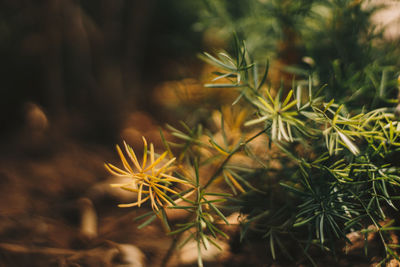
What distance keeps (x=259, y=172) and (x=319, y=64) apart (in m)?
0.31

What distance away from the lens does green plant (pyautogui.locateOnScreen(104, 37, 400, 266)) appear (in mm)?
450

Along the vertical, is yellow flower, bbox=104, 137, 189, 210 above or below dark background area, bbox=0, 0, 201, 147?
below

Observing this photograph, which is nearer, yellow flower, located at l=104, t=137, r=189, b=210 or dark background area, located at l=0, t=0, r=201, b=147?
yellow flower, located at l=104, t=137, r=189, b=210

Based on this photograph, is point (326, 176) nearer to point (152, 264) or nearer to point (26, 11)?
point (152, 264)

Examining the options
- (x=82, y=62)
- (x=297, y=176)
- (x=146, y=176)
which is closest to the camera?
(x=146, y=176)

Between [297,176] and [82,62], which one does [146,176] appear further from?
[82,62]

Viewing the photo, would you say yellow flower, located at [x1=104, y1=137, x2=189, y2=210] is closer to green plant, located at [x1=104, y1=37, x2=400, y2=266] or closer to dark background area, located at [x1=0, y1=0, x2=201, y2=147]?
green plant, located at [x1=104, y1=37, x2=400, y2=266]

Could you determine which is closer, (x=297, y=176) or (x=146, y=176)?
(x=146, y=176)

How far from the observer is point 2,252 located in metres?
0.56

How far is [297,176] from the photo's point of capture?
56 centimetres

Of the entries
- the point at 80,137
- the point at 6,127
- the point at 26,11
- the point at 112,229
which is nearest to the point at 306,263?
the point at 112,229

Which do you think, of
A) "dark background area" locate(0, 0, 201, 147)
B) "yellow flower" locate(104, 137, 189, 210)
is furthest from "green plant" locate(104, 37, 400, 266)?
"dark background area" locate(0, 0, 201, 147)

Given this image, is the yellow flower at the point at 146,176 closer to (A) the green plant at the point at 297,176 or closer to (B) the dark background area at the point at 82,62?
(A) the green plant at the point at 297,176

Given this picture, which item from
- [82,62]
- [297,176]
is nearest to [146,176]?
[297,176]
